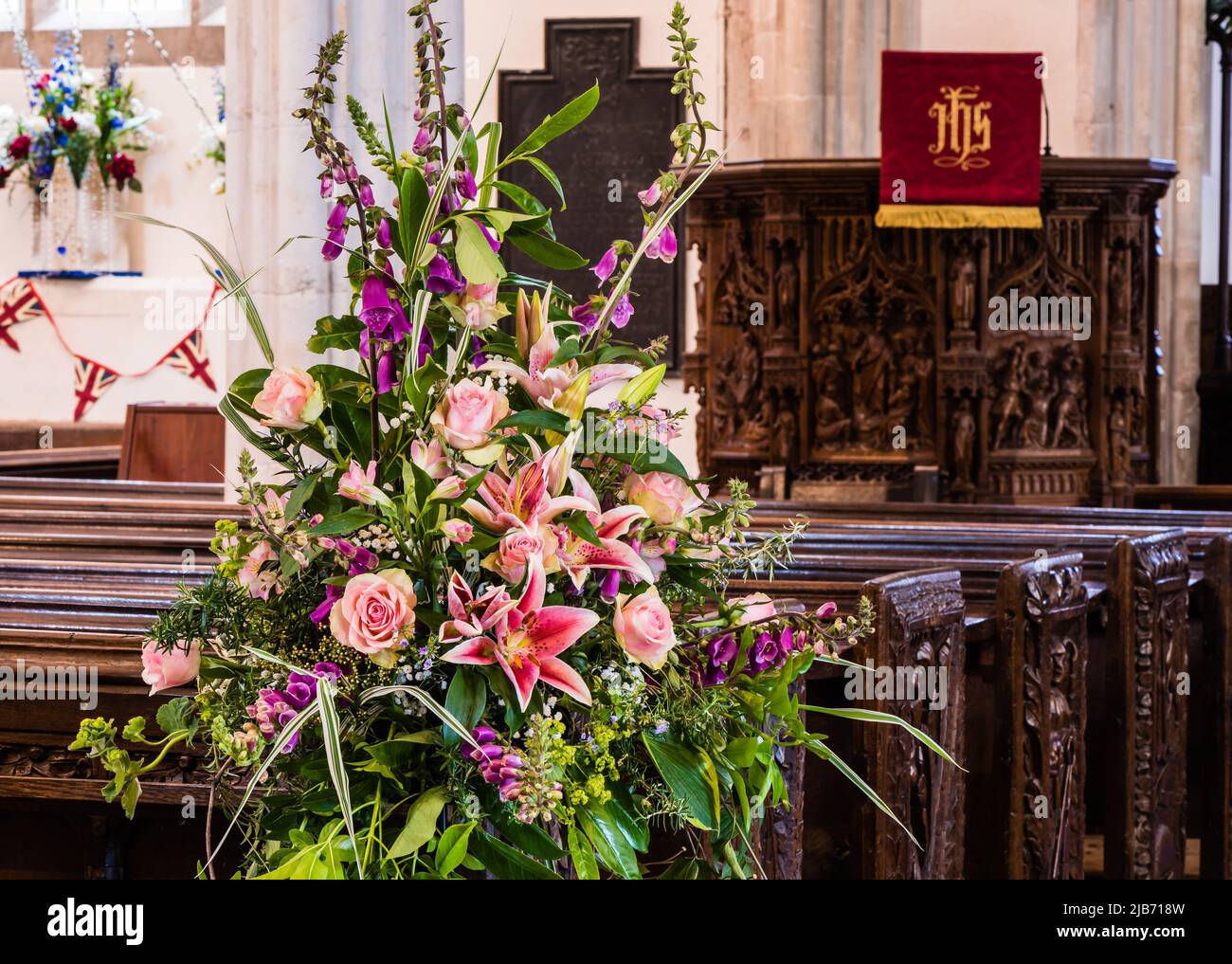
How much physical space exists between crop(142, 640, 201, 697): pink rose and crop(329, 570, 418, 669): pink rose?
0.18m

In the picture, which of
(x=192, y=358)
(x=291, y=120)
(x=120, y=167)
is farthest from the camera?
(x=192, y=358)

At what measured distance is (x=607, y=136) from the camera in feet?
35.6

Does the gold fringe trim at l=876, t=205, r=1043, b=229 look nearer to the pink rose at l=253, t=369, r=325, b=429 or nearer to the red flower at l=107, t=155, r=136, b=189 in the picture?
the pink rose at l=253, t=369, r=325, b=429

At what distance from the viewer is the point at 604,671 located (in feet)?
4.09

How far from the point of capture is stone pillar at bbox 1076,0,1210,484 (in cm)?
992

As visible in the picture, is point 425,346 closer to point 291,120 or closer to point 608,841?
point 608,841

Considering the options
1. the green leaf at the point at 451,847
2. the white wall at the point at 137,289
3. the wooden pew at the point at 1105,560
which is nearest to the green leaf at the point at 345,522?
the green leaf at the point at 451,847

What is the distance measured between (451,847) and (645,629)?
21 cm

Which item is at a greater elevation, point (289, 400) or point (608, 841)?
point (289, 400)

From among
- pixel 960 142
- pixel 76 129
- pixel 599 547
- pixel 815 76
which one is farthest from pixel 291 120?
pixel 76 129

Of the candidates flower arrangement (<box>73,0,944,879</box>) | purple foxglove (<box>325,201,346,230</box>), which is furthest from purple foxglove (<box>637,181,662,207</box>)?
purple foxglove (<box>325,201,346,230</box>)

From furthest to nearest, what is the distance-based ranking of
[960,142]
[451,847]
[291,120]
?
[960,142] → [291,120] → [451,847]

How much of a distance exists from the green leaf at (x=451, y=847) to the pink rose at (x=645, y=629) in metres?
0.17

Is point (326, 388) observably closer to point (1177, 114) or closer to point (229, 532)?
point (229, 532)
